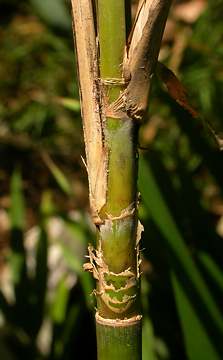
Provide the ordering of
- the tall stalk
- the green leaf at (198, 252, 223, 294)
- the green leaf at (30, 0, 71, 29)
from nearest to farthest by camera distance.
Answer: the tall stalk
the green leaf at (198, 252, 223, 294)
the green leaf at (30, 0, 71, 29)

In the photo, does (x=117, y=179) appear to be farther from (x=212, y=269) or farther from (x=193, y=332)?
(x=212, y=269)

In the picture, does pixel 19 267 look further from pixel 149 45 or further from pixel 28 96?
pixel 149 45

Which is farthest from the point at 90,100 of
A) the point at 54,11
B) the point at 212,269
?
the point at 54,11

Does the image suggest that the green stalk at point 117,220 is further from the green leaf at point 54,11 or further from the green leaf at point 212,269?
the green leaf at point 54,11

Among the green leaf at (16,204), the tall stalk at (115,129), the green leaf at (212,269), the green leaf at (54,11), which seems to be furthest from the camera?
the green leaf at (16,204)

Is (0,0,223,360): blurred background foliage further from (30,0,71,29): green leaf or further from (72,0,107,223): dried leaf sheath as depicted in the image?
(72,0,107,223): dried leaf sheath

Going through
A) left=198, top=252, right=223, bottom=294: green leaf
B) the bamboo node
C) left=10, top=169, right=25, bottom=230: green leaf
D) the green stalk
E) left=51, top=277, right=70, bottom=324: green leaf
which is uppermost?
the green stalk

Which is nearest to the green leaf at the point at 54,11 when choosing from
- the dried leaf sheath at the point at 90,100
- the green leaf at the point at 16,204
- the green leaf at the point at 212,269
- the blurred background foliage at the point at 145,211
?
the blurred background foliage at the point at 145,211

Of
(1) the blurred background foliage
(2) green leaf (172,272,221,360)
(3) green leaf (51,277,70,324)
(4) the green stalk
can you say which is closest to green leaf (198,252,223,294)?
(1) the blurred background foliage
